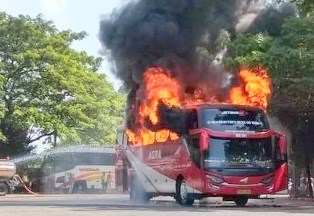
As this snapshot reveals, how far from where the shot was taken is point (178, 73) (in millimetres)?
25438

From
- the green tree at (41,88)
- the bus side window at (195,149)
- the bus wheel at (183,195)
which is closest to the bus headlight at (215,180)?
the bus side window at (195,149)

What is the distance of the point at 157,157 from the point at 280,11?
6798mm

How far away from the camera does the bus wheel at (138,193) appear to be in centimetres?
2734

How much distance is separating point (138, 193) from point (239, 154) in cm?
702

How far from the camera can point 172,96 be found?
81.6 ft

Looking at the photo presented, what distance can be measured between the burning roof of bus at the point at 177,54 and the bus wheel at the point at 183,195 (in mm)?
2005

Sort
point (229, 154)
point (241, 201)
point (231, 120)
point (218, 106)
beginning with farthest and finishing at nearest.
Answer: point (241, 201), point (218, 106), point (231, 120), point (229, 154)

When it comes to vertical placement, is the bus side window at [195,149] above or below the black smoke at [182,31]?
below

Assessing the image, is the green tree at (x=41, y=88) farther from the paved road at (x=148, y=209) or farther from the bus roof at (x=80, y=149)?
the paved road at (x=148, y=209)

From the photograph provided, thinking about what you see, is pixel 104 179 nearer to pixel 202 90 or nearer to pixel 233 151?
pixel 202 90

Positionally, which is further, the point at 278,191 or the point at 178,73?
the point at 178,73

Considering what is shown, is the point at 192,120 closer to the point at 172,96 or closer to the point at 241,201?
the point at 172,96

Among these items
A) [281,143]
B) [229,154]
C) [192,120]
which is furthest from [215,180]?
[281,143]

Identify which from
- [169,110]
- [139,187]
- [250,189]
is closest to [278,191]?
[250,189]
